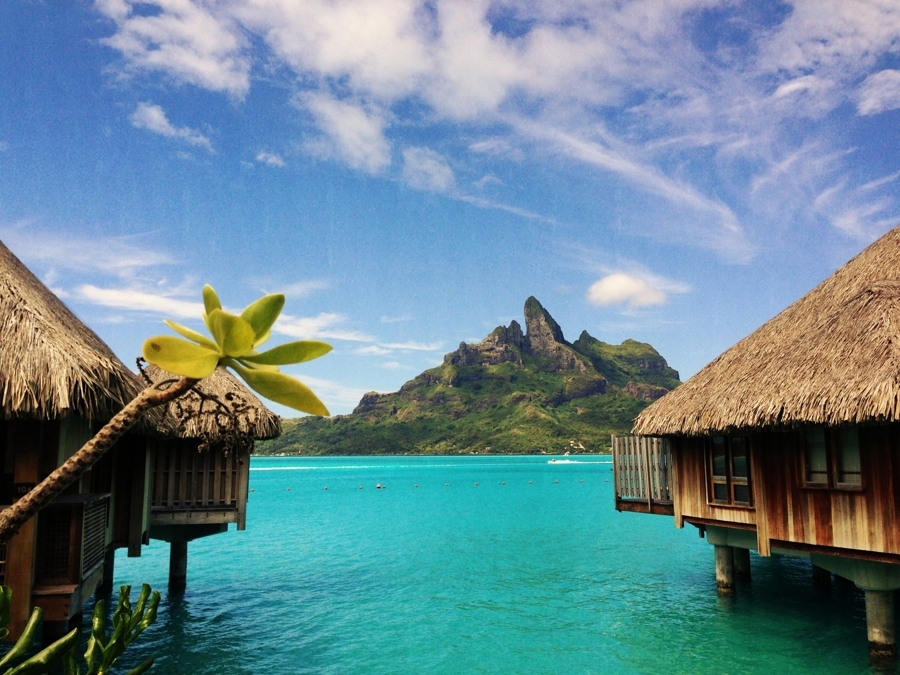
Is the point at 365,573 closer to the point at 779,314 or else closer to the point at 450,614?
the point at 450,614

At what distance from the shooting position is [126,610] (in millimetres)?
3674

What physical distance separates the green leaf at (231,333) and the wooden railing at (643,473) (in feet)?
43.8

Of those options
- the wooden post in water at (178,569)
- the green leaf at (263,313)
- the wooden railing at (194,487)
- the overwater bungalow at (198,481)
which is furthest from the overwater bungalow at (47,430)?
the wooden post in water at (178,569)

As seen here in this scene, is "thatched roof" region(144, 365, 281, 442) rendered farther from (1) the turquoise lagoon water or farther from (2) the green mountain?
(2) the green mountain

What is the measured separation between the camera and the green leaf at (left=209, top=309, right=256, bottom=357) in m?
2.24

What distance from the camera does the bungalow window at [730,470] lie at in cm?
1189

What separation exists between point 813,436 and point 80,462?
10.5m

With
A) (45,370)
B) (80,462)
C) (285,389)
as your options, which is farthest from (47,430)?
(285,389)

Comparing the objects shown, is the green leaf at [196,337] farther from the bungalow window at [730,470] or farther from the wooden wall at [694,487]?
the wooden wall at [694,487]

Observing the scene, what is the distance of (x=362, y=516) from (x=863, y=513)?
124ft

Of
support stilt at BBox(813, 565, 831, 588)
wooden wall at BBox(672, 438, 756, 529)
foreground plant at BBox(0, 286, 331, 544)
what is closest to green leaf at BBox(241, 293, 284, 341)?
foreground plant at BBox(0, 286, 331, 544)

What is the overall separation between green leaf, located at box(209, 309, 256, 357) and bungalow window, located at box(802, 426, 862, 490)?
30.7ft

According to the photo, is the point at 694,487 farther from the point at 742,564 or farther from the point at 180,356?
the point at 180,356

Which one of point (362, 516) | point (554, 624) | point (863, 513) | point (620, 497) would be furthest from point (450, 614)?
point (362, 516)
